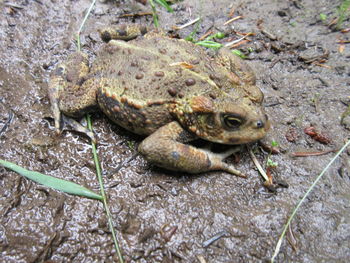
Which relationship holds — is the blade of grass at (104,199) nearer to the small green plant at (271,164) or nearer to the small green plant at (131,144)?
the small green plant at (131,144)

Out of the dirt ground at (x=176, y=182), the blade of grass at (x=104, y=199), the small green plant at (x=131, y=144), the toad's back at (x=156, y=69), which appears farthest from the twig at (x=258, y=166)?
the blade of grass at (x=104, y=199)

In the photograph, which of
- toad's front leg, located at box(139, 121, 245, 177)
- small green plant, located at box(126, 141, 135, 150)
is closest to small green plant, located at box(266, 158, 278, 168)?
toad's front leg, located at box(139, 121, 245, 177)

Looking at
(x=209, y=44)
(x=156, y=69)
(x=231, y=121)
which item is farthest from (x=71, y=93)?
(x=209, y=44)

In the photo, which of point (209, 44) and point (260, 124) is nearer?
point (260, 124)

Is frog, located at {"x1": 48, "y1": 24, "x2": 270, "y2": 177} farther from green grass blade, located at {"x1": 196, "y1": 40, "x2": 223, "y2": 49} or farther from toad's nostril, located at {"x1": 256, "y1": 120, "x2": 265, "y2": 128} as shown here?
Result: green grass blade, located at {"x1": 196, "y1": 40, "x2": 223, "y2": 49}

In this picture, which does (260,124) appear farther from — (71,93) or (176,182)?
(71,93)

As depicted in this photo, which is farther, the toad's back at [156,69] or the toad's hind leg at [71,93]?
the toad's hind leg at [71,93]
